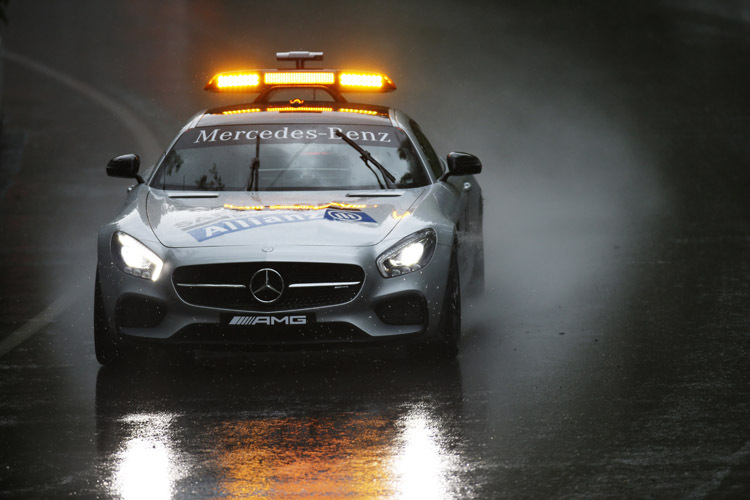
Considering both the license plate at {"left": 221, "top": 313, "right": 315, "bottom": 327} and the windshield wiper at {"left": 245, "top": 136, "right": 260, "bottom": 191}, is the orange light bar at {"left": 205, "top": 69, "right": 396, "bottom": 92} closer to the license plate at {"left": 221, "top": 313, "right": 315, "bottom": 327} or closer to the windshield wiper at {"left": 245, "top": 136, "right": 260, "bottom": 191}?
the windshield wiper at {"left": 245, "top": 136, "right": 260, "bottom": 191}

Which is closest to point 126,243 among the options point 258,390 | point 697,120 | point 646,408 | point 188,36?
point 258,390

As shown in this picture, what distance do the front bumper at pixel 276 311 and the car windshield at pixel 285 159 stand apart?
1281 mm

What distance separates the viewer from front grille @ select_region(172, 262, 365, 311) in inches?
342

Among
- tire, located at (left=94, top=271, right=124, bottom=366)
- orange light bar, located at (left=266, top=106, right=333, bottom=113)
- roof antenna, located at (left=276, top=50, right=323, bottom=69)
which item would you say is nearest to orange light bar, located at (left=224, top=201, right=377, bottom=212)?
tire, located at (left=94, top=271, right=124, bottom=366)

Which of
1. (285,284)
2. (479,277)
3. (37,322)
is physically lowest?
(479,277)

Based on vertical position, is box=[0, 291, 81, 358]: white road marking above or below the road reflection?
below

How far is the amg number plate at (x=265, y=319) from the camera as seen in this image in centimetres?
861

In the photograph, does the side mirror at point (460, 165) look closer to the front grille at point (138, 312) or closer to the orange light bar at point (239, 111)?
the orange light bar at point (239, 111)

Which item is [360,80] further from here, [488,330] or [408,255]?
[408,255]

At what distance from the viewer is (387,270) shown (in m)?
8.79

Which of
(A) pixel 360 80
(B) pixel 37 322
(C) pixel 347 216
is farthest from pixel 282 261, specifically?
(A) pixel 360 80

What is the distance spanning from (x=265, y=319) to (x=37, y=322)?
2471mm

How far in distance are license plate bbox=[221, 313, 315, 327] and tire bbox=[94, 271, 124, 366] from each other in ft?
2.38

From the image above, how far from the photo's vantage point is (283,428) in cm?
748
